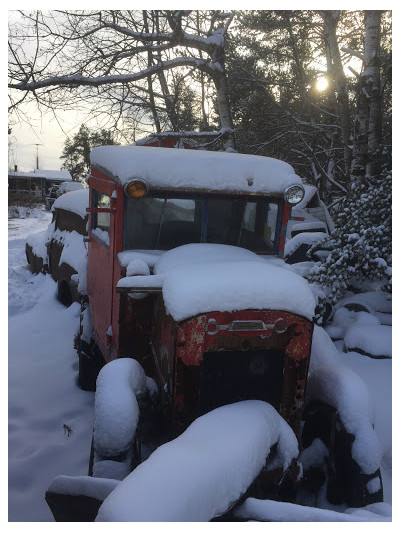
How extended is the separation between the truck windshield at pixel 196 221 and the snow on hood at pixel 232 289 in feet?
1.83

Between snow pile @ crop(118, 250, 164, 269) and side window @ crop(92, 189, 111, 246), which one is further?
side window @ crop(92, 189, 111, 246)

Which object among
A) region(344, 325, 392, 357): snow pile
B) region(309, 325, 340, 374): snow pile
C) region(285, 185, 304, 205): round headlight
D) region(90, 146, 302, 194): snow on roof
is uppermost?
region(90, 146, 302, 194): snow on roof

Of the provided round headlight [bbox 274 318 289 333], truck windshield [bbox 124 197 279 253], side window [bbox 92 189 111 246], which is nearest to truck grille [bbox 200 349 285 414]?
round headlight [bbox 274 318 289 333]

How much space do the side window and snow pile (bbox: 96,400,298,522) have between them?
175 cm

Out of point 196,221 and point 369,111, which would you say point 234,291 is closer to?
point 196,221

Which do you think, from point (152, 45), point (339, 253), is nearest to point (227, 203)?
point (339, 253)

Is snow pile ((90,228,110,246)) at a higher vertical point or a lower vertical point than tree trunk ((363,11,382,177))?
lower

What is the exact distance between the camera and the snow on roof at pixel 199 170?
9.00 ft

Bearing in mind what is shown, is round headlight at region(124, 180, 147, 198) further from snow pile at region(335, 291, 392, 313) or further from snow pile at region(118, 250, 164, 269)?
snow pile at region(335, 291, 392, 313)

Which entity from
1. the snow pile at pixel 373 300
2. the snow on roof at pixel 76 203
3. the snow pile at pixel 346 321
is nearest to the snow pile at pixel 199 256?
the snow pile at pixel 346 321

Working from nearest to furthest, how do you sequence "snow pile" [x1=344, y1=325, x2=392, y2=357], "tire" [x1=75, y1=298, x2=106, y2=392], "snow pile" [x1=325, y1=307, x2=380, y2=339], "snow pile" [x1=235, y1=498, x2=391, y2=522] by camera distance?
1. "snow pile" [x1=235, y1=498, x2=391, y2=522]
2. "tire" [x1=75, y1=298, x2=106, y2=392]
3. "snow pile" [x1=344, y1=325, x2=392, y2=357]
4. "snow pile" [x1=325, y1=307, x2=380, y2=339]

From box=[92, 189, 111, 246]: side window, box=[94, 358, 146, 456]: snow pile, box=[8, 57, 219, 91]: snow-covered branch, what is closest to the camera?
box=[94, 358, 146, 456]: snow pile

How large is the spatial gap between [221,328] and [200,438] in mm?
539

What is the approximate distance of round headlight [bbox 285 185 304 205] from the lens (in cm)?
291
